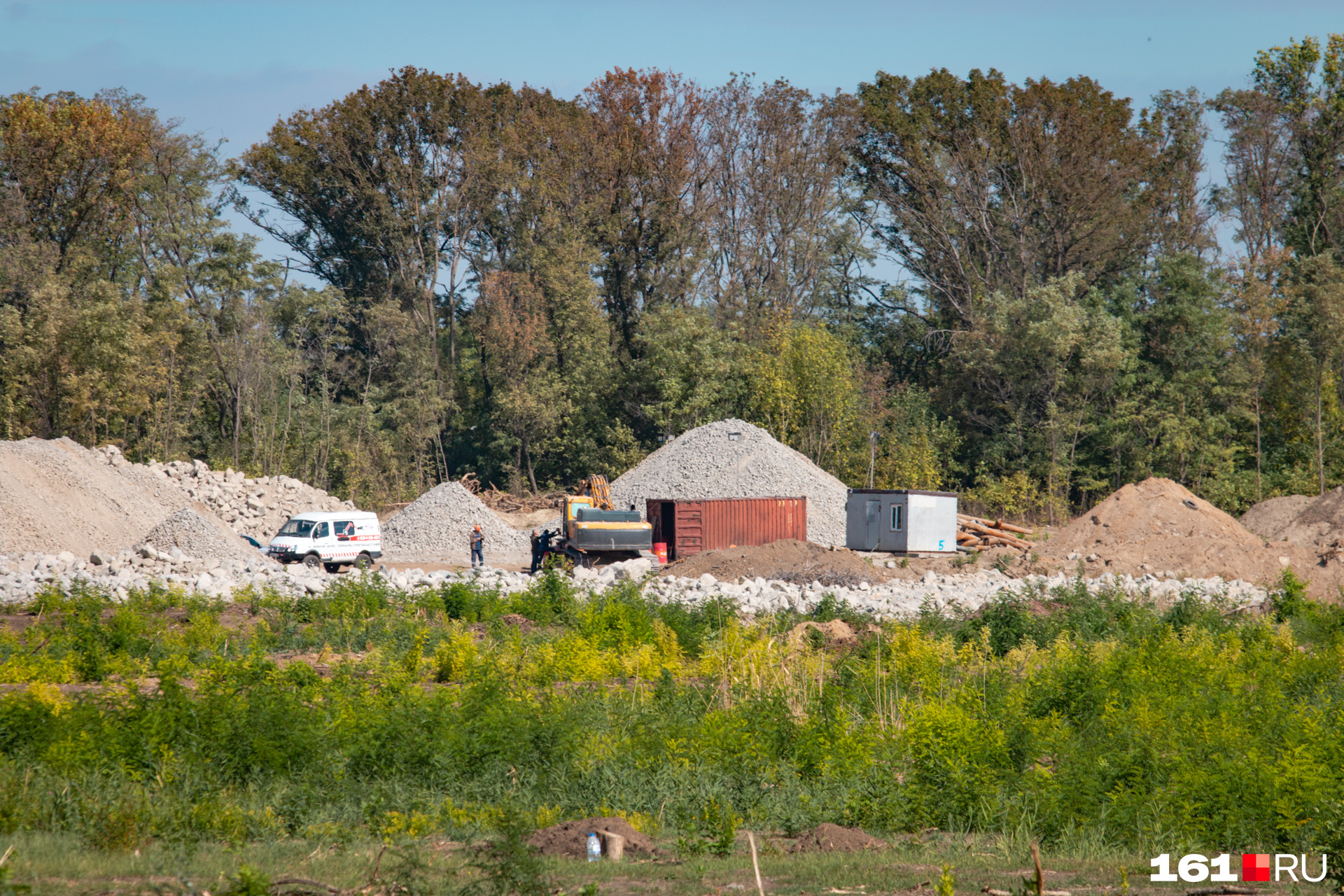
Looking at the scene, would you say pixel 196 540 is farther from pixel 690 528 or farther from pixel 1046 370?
pixel 1046 370

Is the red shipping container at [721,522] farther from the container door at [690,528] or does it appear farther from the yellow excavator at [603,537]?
the yellow excavator at [603,537]

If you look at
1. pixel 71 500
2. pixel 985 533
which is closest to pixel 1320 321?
pixel 985 533

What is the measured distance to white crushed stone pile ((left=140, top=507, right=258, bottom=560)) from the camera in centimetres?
2544

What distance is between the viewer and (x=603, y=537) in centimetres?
2592

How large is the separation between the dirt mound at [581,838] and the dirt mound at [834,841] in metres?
1.10

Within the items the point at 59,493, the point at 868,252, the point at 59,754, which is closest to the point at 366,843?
the point at 59,754

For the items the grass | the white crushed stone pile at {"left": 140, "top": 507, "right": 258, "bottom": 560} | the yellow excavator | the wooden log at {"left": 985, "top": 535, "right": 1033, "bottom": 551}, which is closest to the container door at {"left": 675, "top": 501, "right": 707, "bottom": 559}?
the yellow excavator

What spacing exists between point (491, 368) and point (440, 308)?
4.84 meters

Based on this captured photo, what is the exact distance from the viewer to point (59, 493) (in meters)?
30.8

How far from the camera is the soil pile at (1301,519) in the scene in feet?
94.5

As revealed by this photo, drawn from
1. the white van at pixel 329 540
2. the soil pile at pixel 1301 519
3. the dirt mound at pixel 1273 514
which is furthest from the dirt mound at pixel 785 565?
the dirt mound at pixel 1273 514

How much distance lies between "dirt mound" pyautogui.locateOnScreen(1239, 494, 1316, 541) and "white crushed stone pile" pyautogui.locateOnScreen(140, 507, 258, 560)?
3029cm

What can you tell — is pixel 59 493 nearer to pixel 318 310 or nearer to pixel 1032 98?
pixel 318 310

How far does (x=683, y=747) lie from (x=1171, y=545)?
20.3 m
